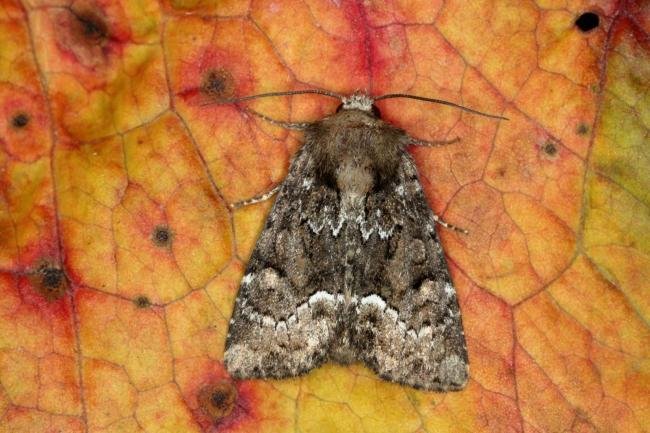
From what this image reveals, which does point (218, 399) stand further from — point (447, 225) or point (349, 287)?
point (447, 225)

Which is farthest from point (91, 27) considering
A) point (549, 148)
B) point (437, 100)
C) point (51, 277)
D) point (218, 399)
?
point (549, 148)

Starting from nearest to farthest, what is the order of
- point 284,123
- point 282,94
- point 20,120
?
point 20,120 → point 282,94 → point 284,123

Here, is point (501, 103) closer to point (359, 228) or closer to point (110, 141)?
point (359, 228)

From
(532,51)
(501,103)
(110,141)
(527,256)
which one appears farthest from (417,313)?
(110,141)

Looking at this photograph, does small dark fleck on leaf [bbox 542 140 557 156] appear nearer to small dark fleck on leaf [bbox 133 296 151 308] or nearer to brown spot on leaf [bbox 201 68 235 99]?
brown spot on leaf [bbox 201 68 235 99]

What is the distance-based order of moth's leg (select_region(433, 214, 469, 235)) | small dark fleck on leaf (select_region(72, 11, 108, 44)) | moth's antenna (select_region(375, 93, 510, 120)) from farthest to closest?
moth's leg (select_region(433, 214, 469, 235))
moth's antenna (select_region(375, 93, 510, 120))
small dark fleck on leaf (select_region(72, 11, 108, 44))

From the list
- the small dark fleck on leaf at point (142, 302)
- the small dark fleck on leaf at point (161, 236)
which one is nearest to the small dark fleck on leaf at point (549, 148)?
the small dark fleck on leaf at point (161, 236)

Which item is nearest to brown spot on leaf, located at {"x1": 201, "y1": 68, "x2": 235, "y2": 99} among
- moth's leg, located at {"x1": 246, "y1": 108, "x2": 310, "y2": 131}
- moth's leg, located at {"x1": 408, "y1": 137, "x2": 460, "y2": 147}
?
moth's leg, located at {"x1": 246, "y1": 108, "x2": 310, "y2": 131}
